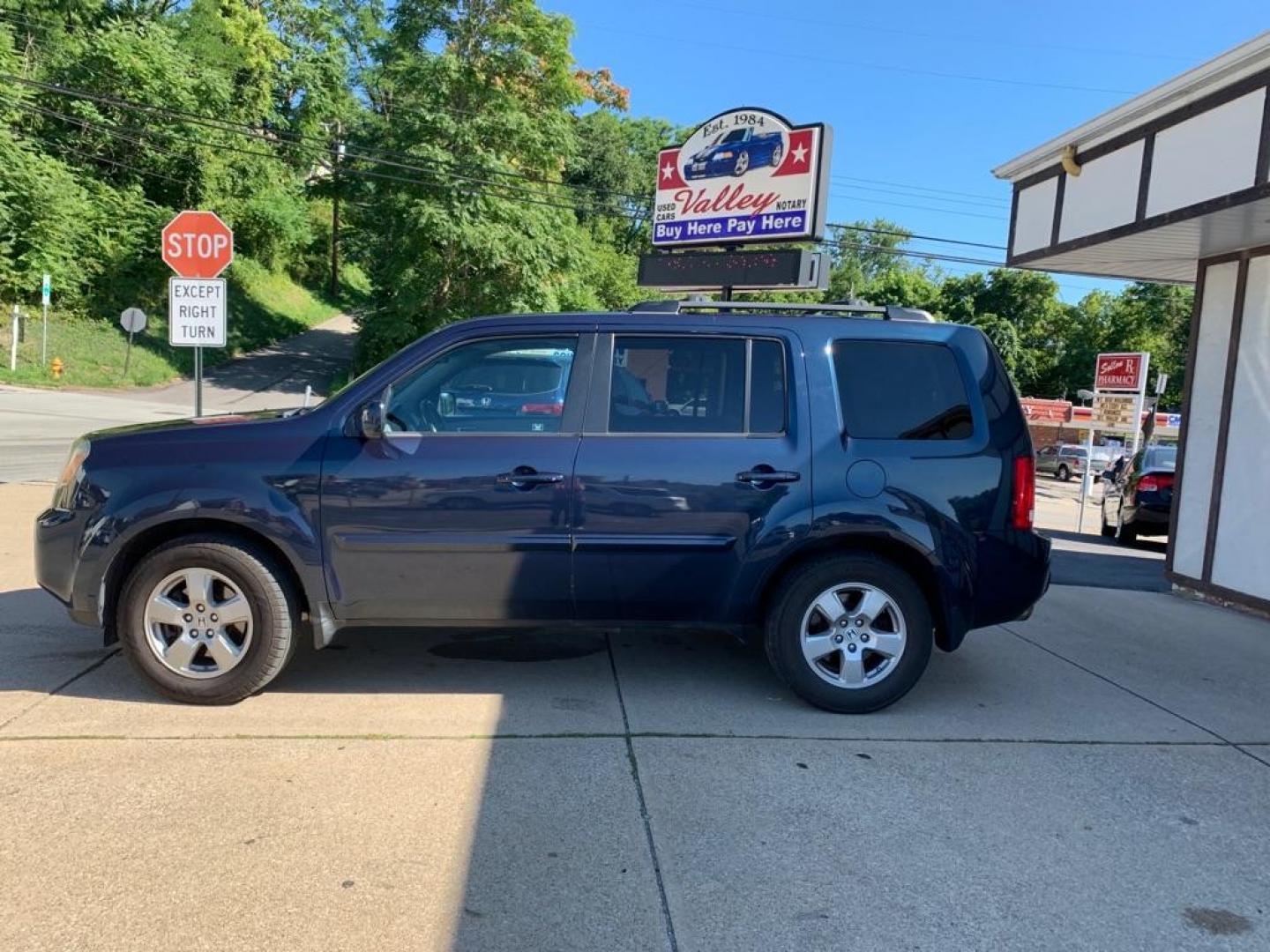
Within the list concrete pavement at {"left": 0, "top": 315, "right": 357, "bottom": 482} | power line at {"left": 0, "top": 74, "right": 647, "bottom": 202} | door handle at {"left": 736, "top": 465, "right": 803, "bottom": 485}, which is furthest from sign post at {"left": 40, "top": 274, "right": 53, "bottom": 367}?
door handle at {"left": 736, "top": 465, "right": 803, "bottom": 485}

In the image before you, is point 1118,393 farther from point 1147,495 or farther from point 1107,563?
point 1107,563

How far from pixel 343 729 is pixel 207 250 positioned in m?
6.33

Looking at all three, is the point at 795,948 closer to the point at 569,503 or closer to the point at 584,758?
the point at 584,758

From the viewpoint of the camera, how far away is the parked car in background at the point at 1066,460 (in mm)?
37456

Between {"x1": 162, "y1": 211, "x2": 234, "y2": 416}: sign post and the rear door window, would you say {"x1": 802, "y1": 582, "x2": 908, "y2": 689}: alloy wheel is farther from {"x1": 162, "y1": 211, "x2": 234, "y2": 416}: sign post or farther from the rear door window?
{"x1": 162, "y1": 211, "x2": 234, "y2": 416}: sign post

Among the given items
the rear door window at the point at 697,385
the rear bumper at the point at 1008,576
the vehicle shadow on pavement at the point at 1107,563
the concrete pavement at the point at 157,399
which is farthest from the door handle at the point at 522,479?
the concrete pavement at the point at 157,399

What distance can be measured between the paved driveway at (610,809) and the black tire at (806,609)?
0.49ft

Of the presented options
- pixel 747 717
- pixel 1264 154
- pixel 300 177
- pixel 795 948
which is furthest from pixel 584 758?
pixel 300 177

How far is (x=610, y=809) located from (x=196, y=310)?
692 centimetres

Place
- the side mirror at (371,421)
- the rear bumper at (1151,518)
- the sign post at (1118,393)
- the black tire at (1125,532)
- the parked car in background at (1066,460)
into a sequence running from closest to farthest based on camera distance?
the side mirror at (371,421) → the rear bumper at (1151,518) → the black tire at (1125,532) → the sign post at (1118,393) → the parked car in background at (1066,460)

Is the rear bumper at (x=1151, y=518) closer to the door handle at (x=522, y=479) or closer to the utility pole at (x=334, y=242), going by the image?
the door handle at (x=522, y=479)

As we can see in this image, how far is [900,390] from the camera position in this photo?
4445 millimetres

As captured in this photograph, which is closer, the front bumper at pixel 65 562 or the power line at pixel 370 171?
the front bumper at pixel 65 562

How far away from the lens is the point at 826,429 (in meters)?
4.34
